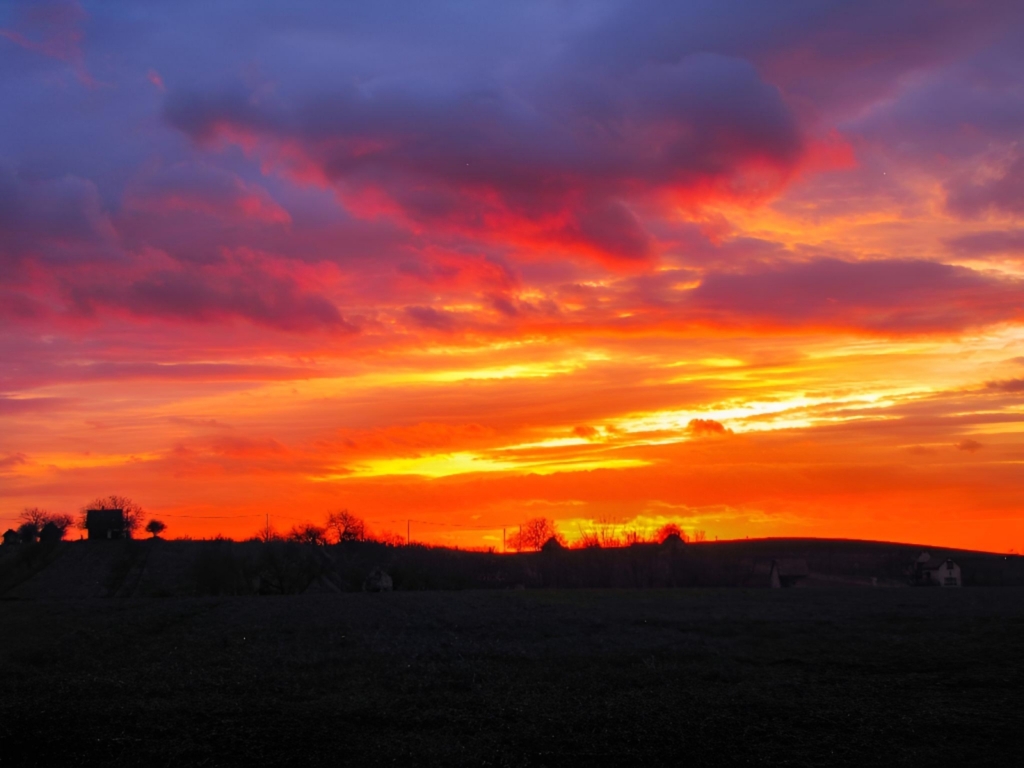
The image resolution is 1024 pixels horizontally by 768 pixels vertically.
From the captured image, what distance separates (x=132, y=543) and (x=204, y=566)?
22.3 metres

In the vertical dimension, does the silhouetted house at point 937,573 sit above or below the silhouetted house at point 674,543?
below

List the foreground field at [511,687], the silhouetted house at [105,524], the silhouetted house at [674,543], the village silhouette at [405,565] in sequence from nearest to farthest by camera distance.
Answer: the foreground field at [511,687] < the village silhouette at [405,565] < the silhouetted house at [105,524] < the silhouetted house at [674,543]

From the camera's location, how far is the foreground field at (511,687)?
13.4 m

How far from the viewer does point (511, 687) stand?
59.0 ft

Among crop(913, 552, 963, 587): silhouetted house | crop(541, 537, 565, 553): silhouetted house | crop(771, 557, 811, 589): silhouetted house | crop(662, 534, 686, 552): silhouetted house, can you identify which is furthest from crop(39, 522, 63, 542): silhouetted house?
crop(913, 552, 963, 587): silhouetted house

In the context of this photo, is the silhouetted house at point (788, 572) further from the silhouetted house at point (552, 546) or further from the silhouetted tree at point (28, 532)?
Result: the silhouetted tree at point (28, 532)

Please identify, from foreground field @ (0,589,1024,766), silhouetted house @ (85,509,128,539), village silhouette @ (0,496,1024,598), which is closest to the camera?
foreground field @ (0,589,1024,766)

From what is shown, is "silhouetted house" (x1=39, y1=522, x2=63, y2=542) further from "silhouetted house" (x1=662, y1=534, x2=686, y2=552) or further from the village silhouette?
"silhouetted house" (x1=662, y1=534, x2=686, y2=552)

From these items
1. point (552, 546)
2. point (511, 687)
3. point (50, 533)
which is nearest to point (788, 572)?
point (552, 546)

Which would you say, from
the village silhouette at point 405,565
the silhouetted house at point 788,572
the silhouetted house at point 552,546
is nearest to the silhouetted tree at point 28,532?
the village silhouette at point 405,565

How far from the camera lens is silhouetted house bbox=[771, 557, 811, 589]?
7103cm

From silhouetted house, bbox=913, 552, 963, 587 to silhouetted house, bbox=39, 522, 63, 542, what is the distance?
2700 inches

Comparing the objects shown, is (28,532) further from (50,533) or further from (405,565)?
(405,565)

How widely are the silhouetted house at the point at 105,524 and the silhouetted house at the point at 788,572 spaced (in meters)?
53.1
